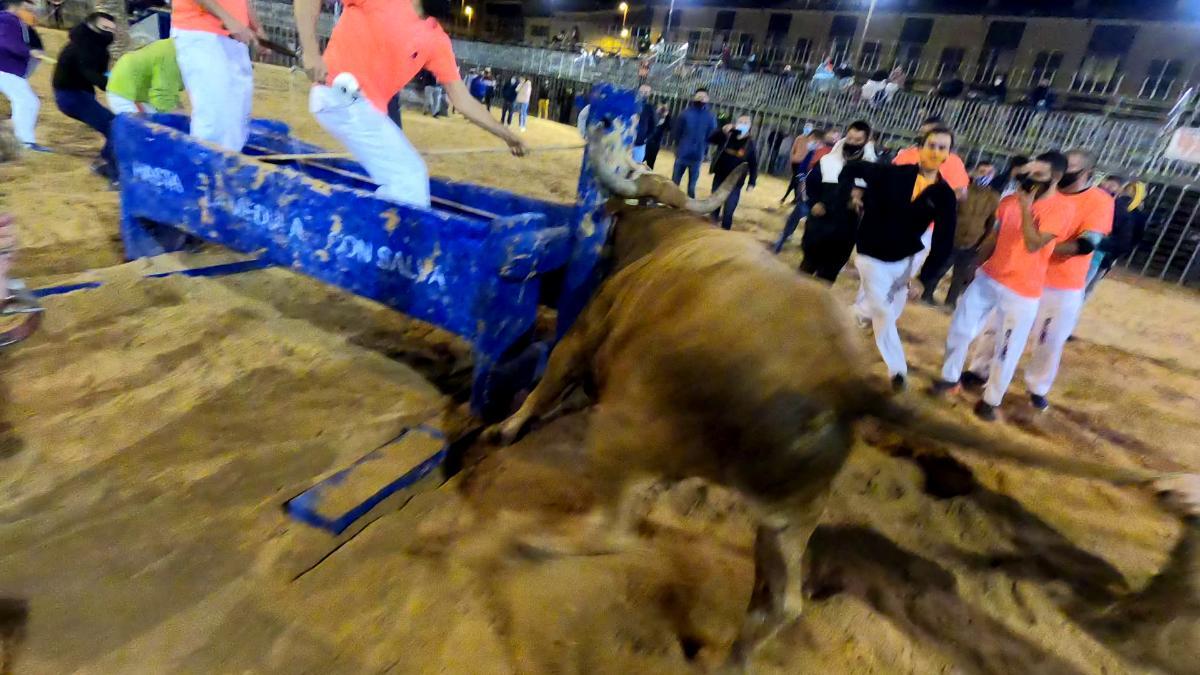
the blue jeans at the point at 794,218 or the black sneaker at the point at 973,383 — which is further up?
the blue jeans at the point at 794,218

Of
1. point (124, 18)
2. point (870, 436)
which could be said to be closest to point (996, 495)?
point (870, 436)

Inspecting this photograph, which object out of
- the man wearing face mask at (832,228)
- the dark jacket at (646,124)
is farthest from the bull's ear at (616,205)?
the dark jacket at (646,124)

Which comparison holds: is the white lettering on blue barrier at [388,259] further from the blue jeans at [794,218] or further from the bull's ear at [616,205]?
the blue jeans at [794,218]

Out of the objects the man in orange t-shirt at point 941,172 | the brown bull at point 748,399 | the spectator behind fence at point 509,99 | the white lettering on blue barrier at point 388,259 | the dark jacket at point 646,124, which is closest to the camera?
the brown bull at point 748,399

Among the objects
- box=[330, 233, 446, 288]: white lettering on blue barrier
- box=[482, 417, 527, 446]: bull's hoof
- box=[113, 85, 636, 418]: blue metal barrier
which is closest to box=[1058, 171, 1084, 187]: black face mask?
box=[113, 85, 636, 418]: blue metal barrier

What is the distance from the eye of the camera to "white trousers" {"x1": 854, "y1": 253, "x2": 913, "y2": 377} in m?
4.18

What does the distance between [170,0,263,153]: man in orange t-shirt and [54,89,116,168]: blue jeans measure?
3.24m

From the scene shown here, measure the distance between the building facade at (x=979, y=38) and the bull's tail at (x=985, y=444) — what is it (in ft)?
60.2

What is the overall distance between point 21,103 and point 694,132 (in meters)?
7.99

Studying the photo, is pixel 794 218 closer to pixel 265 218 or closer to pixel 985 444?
Result: pixel 265 218

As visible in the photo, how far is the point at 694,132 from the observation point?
9.46 meters

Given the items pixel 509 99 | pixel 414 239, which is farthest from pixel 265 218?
pixel 509 99

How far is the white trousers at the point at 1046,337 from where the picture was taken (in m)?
4.00

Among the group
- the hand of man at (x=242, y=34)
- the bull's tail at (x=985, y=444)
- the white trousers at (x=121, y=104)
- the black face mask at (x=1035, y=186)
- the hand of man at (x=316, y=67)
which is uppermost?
the black face mask at (x=1035, y=186)
